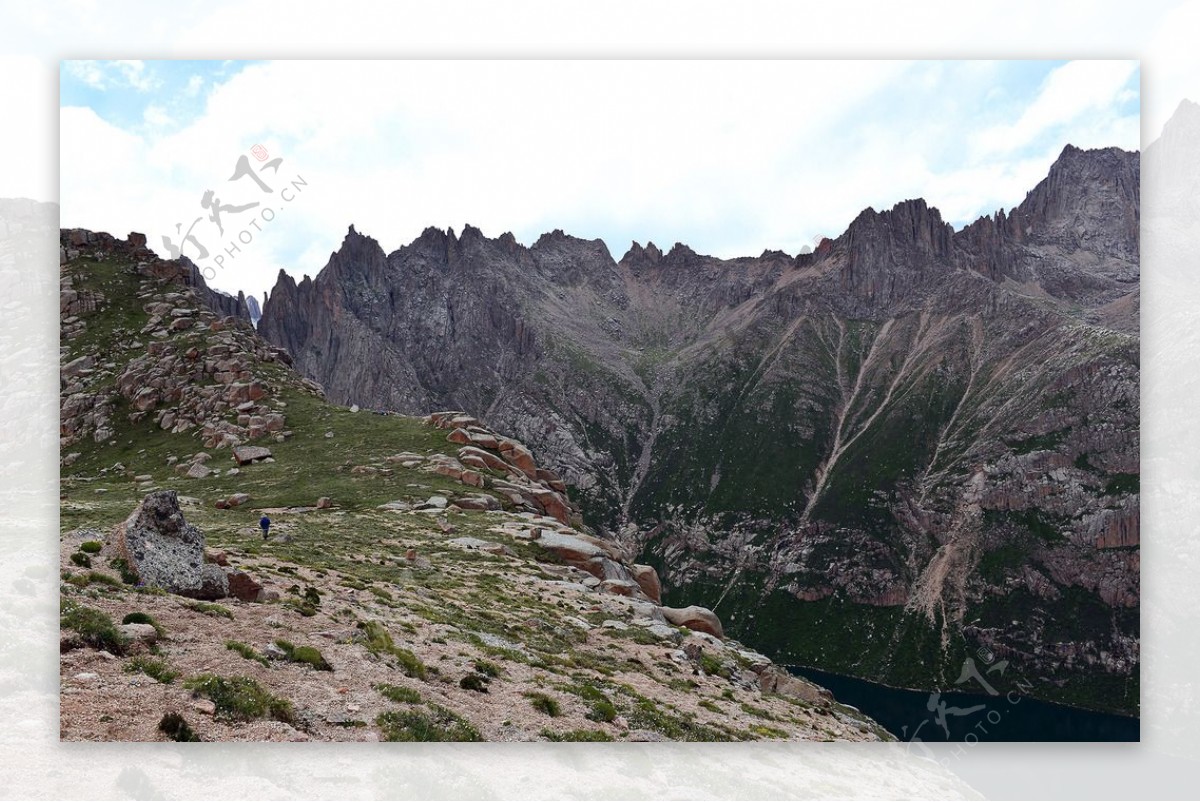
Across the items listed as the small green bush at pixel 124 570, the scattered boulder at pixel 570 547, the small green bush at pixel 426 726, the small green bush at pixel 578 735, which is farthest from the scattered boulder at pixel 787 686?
the small green bush at pixel 124 570

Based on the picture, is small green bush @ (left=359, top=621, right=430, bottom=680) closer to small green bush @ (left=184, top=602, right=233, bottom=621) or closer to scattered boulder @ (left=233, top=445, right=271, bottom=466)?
small green bush @ (left=184, top=602, right=233, bottom=621)

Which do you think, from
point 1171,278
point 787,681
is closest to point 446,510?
point 787,681

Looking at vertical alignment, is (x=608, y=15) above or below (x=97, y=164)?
above

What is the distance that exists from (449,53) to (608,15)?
198 inches

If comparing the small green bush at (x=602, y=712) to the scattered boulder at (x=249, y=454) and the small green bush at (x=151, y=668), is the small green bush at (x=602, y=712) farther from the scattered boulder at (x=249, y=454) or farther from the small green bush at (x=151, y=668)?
the scattered boulder at (x=249, y=454)

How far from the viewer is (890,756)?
60.5 ft

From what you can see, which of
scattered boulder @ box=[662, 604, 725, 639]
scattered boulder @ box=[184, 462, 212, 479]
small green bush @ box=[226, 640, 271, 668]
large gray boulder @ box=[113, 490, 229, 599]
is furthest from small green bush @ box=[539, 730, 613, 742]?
scattered boulder @ box=[184, 462, 212, 479]

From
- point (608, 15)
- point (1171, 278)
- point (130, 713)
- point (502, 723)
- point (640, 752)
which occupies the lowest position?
→ point (640, 752)

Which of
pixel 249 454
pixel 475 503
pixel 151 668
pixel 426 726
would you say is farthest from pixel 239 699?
pixel 249 454

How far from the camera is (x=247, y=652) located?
44.1ft

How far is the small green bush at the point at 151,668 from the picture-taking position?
12453 mm

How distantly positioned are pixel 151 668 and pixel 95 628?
1443mm

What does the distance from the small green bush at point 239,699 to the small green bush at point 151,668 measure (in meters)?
0.36

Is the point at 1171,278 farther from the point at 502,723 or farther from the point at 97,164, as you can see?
the point at 97,164
